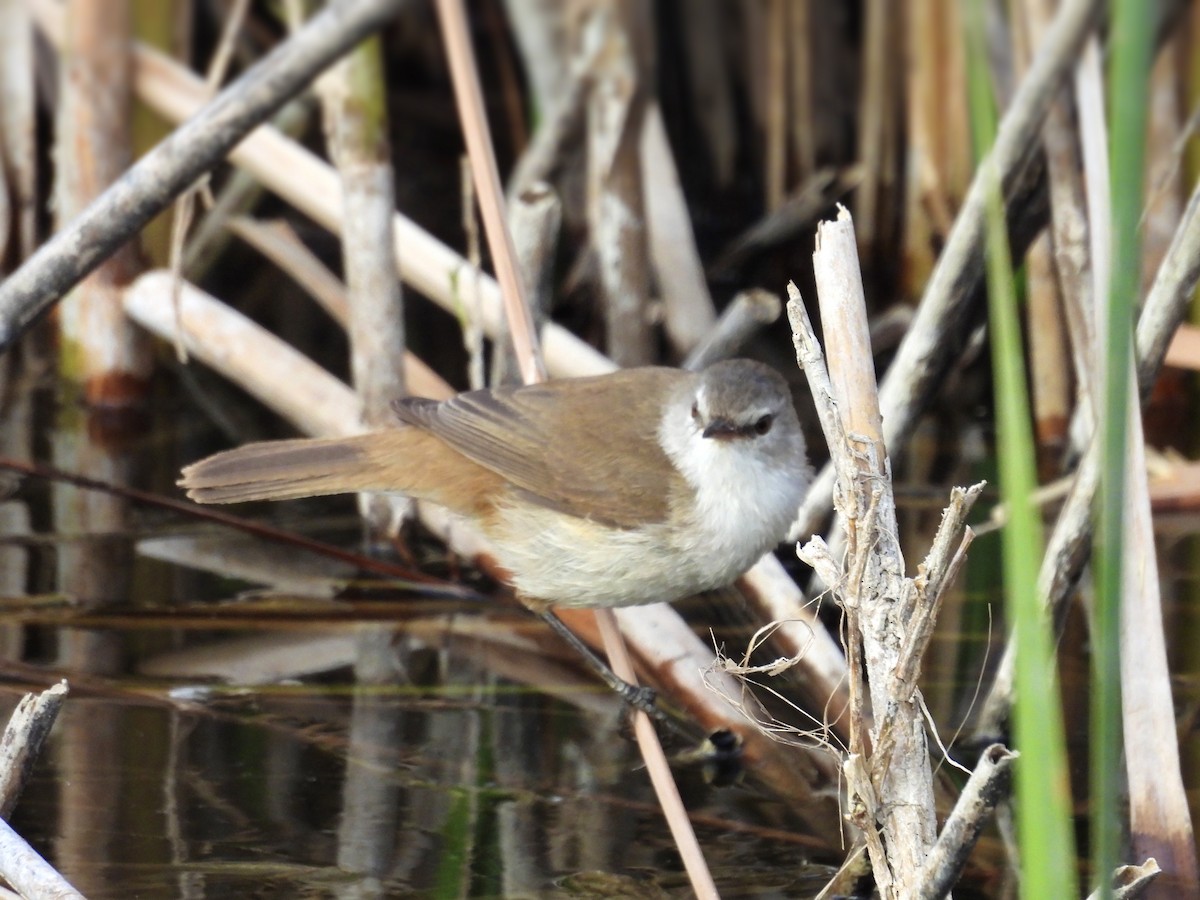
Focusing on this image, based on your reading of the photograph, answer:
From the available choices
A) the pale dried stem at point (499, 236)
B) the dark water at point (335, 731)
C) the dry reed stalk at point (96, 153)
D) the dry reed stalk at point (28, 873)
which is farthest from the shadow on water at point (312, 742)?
the dry reed stalk at point (96, 153)

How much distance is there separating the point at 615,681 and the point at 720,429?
1.88 ft

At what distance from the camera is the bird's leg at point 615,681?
289 centimetres

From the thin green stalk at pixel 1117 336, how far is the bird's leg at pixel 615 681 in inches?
58.5

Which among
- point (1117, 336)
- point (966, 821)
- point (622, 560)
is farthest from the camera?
point (622, 560)

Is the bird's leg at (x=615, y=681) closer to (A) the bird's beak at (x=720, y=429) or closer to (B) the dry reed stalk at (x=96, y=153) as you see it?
(A) the bird's beak at (x=720, y=429)

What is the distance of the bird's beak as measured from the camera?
2.83 m

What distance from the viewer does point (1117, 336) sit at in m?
1.21

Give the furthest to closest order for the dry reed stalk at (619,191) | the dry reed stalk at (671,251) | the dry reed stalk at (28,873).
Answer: the dry reed stalk at (671,251) → the dry reed stalk at (619,191) → the dry reed stalk at (28,873)

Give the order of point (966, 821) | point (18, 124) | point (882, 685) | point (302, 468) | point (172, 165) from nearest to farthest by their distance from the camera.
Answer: point (966, 821), point (882, 685), point (302, 468), point (172, 165), point (18, 124)

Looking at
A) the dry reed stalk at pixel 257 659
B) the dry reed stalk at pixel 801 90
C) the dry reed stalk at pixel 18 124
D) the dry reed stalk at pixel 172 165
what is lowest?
the dry reed stalk at pixel 257 659

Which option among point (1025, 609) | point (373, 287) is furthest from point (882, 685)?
point (373, 287)

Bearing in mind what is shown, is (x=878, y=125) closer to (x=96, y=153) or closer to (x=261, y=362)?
(x=261, y=362)

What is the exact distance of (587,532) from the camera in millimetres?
3031

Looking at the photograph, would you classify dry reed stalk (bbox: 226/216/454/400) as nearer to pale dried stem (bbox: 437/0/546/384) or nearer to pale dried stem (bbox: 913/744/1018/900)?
pale dried stem (bbox: 437/0/546/384)
